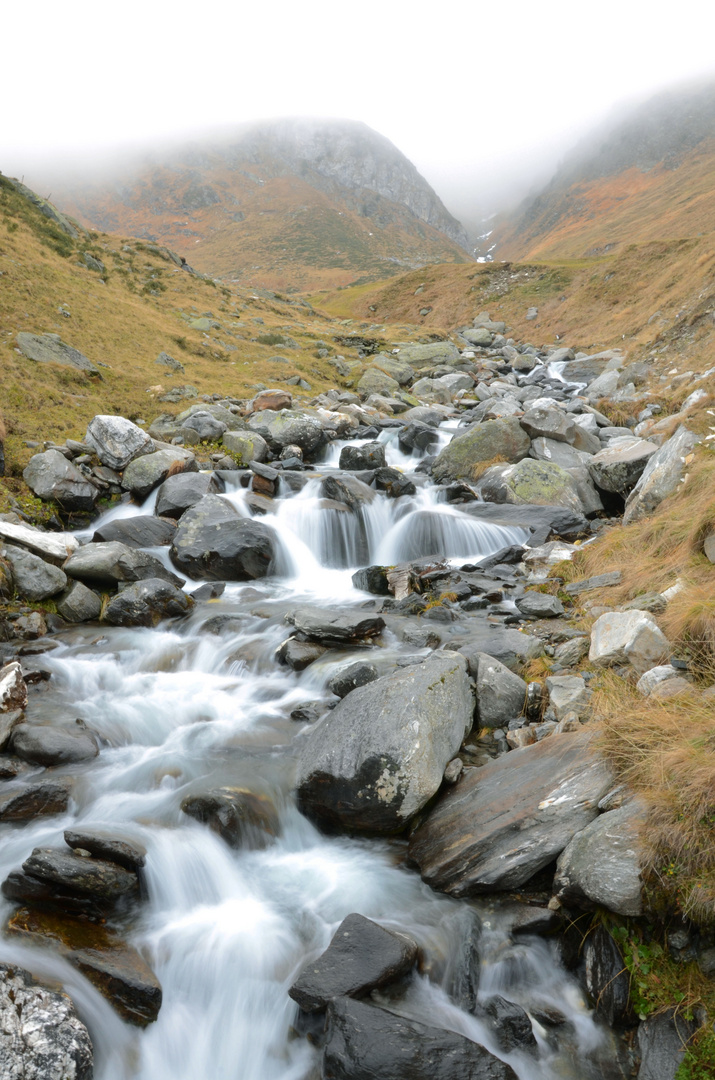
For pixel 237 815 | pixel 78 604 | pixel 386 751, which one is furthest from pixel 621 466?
pixel 78 604

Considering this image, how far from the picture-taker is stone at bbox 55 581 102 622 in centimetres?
975

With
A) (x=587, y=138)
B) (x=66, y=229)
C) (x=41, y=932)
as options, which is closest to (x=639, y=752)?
(x=41, y=932)

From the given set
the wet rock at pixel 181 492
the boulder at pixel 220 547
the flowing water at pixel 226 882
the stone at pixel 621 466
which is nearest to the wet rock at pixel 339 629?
the flowing water at pixel 226 882

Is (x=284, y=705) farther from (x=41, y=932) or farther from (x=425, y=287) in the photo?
(x=425, y=287)

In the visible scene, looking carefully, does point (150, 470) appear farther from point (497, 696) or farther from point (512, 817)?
point (512, 817)

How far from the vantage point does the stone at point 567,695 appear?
5.64 m

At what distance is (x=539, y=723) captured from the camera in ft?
19.7

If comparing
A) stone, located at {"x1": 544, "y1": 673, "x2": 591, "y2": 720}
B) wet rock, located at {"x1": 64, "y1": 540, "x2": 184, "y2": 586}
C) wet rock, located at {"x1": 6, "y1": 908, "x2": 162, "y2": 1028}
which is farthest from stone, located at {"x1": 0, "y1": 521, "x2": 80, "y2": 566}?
stone, located at {"x1": 544, "y1": 673, "x2": 591, "y2": 720}

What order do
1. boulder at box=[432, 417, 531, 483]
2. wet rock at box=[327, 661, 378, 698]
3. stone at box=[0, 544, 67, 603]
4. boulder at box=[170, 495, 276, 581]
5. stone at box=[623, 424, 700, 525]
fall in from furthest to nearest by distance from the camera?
boulder at box=[432, 417, 531, 483] → boulder at box=[170, 495, 276, 581] → stone at box=[623, 424, 700, 525] → stone at box=[0, 544, 67, 603] → wet rock at box=[327, 661, 378, 698]

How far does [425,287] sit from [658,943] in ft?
197

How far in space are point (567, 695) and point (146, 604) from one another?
22.5ft

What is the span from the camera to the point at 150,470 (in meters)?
13.8

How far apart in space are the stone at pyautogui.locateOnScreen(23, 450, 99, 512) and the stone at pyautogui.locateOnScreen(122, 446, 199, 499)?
901 mm

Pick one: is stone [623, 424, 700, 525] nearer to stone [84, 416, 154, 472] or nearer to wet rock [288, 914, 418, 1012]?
wet rock [288, 914, 418, 1012]
